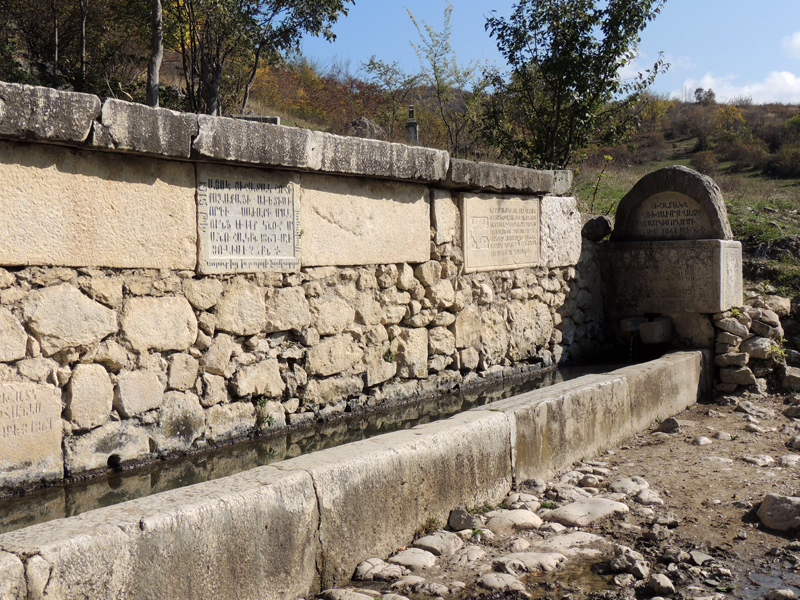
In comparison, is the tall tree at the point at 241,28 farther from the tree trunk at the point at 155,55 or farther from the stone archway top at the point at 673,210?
the stone archway top at the point at 673,210

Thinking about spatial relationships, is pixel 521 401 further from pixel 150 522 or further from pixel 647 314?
pixel 647 314

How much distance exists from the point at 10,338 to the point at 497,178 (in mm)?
3506

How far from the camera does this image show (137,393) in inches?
125

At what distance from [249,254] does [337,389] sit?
3.37 ft

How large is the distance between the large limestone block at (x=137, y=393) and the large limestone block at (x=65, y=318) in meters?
0.23

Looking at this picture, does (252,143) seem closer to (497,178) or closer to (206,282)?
(206,282)

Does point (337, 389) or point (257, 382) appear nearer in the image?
point (257, 382)

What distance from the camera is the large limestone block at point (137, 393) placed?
3.11m

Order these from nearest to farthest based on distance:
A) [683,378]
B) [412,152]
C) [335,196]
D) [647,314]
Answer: [335,196] → [412,152] → [683,378] → [647,314]

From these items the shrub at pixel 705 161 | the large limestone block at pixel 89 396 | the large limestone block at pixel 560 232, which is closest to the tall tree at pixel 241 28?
the large limestone block at pixel 560 232

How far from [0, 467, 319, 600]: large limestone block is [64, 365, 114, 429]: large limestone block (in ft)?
3.11

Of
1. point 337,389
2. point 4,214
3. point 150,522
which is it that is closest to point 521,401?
Result: point 337,389

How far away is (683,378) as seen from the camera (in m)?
5.37

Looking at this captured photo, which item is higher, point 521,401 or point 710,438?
point 521,401
